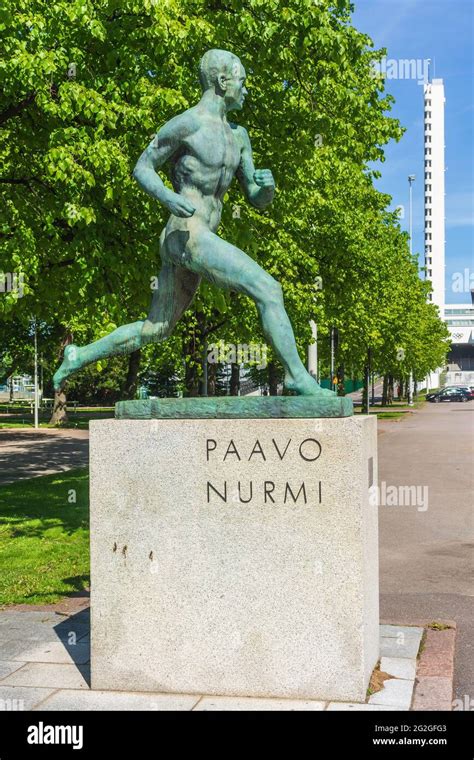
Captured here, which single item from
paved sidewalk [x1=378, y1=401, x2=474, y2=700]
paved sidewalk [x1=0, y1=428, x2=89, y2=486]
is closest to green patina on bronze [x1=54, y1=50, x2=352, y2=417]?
paved sidewalk [x1=378, y1=401, x2=474, y2=700]

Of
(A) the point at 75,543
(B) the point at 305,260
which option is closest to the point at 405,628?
(A) the point at 75,543

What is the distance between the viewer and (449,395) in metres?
79.0

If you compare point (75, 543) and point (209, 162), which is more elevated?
point (209, 162)

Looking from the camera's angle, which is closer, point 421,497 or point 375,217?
point 421,497

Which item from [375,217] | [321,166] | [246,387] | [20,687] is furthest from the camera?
[246,387]

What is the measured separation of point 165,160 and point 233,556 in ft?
8.34

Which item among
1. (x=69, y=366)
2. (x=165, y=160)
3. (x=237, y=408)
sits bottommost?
(x=237, y=408)

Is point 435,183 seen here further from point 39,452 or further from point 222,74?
point 222,74

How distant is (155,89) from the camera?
10.5m

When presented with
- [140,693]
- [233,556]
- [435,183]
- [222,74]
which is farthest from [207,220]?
[435,183]

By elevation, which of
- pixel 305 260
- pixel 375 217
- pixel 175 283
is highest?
pixel 375 217

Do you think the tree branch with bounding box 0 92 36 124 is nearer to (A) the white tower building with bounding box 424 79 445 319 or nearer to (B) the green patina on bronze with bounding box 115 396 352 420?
(B) the green patina on bronze with bounding box 115 396 352 420

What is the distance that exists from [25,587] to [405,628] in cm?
378
